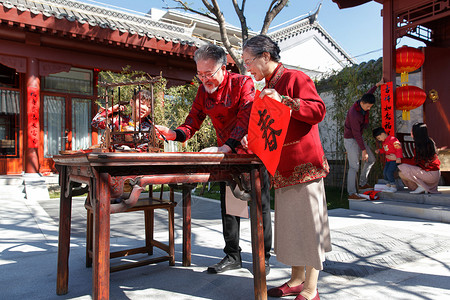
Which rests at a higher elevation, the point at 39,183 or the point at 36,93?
the point at 36,93

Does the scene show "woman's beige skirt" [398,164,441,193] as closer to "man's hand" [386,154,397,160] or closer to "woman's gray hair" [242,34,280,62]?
"man's hand" [386,154,397,160]

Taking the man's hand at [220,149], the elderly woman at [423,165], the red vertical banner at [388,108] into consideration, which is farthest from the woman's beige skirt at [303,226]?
the red vertical banner at [388,108]

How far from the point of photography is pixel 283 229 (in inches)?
73.2

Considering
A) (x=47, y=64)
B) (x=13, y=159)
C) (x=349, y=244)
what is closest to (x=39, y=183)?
(x=13, y=159)

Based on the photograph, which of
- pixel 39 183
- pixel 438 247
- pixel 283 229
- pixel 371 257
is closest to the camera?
pixel 283 229

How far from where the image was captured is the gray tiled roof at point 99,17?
711 cm

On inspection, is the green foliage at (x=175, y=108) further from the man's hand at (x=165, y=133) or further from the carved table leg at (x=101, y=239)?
the carved table leg at (x=101, y=239)

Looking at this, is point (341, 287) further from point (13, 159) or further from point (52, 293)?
point (13, 159)

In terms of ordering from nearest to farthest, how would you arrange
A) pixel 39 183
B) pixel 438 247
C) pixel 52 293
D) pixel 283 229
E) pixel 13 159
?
pixel 283 229, pixel 52 293, pixel 438 247, pixel 39 183, pixel 13 159

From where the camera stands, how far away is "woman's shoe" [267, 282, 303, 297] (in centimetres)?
196

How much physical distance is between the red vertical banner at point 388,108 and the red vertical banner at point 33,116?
7.41 m

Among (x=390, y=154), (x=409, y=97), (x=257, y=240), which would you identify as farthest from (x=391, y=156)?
(x=257, y=240)

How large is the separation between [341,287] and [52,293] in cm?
182

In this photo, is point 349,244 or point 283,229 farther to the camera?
point 349,244
